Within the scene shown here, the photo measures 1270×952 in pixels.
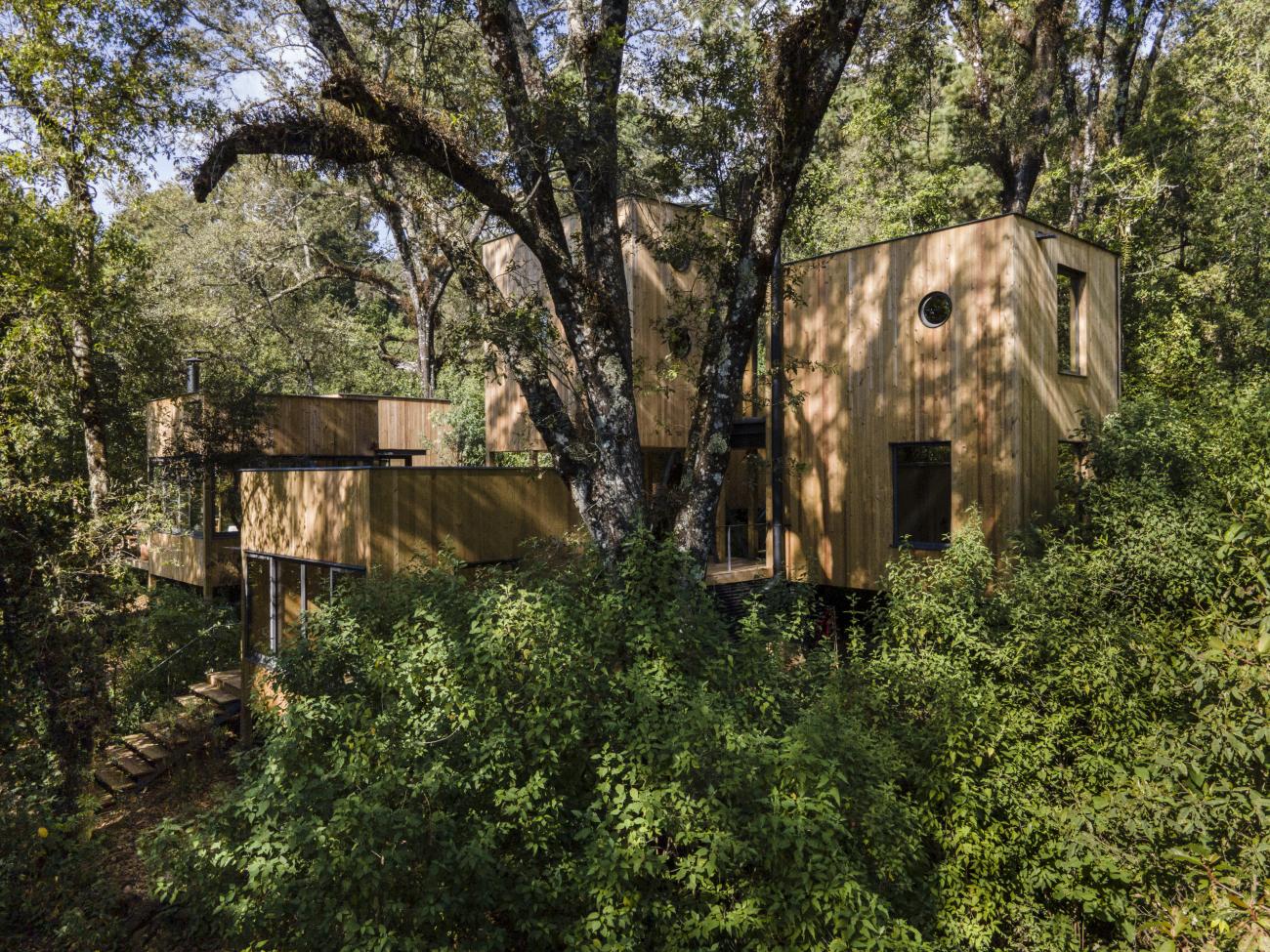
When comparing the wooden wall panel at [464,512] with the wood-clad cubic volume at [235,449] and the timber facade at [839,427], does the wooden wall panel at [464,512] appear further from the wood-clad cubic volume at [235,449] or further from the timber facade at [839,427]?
the wood-clad cubic volume at [235,449]

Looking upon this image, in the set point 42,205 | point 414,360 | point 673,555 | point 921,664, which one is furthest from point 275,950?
point 414,360

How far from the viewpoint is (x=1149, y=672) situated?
6105mm

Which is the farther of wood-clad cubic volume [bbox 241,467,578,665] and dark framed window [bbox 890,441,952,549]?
dark framed window [bbox 890,441,952,549]

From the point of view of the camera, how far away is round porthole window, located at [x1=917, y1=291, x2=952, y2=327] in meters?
9.50

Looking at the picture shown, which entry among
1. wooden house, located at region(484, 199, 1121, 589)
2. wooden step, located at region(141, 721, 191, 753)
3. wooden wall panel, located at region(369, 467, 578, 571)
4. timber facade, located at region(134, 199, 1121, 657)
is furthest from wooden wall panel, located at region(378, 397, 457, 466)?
wooden wall panel, located at region(369, 467, 578, 571)

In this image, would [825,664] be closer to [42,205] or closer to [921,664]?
[921,664]

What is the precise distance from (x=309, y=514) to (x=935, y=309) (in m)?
8.21

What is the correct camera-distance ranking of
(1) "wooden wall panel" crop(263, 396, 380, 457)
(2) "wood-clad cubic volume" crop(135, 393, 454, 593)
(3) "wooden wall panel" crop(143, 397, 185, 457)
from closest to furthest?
1. (3) "wooden wall panel" crop(143, 397, 185, 457)
2. (2) "wood-clad cubic volume" crop(135, 393, 454, 593)
3. (1) "wooden wall panel" crop(263, 396, 380, 457)

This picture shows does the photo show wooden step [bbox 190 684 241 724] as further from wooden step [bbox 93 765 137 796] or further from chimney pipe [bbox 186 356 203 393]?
chimney pipe [bbox 186 356 203 393]

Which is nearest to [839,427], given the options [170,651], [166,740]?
[166,740]

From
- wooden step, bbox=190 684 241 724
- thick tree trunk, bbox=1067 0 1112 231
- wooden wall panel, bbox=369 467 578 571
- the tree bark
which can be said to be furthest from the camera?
thick tree trunk, bbox=1067 0 1112 231

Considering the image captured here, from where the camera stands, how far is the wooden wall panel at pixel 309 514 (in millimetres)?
8523

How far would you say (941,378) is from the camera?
Answer: 946 centimetres

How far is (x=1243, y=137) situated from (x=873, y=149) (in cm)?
801
